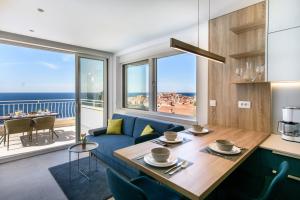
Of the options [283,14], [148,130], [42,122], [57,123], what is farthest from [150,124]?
[57,123]

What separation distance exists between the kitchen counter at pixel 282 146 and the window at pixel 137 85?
2.67m

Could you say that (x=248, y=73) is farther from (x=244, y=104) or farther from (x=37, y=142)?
(x=37, y=142)

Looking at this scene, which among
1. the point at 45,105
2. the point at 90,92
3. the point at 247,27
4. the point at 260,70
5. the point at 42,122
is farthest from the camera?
the point at 45,105

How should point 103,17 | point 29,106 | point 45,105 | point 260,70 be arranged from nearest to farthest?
point 260,70
point 103,17
point 29,106
point 45,105

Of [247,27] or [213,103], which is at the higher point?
[247,27]

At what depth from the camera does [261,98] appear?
2221mm

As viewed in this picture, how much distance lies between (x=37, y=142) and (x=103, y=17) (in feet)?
12.4

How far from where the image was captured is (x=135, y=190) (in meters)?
0.95

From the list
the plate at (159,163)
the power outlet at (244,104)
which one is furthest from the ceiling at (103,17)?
the plate at (159,163)

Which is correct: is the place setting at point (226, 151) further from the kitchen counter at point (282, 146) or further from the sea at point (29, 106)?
the sea at point (29, 106)

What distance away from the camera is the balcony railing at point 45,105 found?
4862 millimetres

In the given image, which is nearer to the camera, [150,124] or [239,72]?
[239,72]

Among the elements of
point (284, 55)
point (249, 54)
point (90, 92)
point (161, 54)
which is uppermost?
point (161, 54)

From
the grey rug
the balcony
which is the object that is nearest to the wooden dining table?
the grey rug
